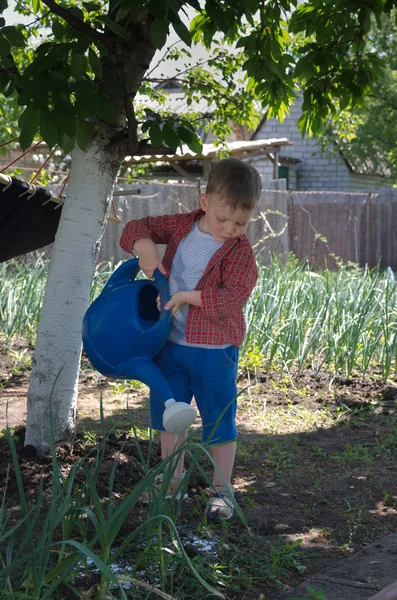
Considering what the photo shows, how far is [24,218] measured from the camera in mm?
3377

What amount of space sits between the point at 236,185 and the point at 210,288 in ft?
1.09

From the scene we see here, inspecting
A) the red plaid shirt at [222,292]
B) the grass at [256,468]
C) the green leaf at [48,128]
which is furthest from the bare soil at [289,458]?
the green leaf at [48,128]

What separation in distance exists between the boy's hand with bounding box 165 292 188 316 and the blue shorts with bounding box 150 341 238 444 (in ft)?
0.74

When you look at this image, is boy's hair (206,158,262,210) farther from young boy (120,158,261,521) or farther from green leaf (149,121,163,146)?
green leaf (149,121,163,146)

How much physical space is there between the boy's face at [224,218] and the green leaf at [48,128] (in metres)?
0.53

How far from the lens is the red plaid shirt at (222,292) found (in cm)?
258

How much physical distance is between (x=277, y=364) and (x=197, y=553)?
9.94 ft

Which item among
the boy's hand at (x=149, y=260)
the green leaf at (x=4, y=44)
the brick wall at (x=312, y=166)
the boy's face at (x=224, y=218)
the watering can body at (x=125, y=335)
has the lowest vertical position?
the watering can body at (x=125, y=335)

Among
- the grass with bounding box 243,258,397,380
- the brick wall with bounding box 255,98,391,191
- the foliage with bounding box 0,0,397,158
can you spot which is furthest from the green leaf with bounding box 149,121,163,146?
Answer: the brick wall with bounding box 255,98,391,191

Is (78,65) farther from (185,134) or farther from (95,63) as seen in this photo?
(185,134)

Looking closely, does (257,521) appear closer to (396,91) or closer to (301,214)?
(301,214)

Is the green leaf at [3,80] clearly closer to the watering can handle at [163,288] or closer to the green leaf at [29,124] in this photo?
the green leaf at [29,124]

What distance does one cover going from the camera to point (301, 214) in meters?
14.4

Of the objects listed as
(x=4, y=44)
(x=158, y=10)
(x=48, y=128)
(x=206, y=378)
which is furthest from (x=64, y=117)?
(x=206, y=378)
